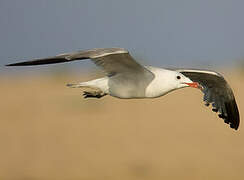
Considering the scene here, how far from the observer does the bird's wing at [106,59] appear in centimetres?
1099

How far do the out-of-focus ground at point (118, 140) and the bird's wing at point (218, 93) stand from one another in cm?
356

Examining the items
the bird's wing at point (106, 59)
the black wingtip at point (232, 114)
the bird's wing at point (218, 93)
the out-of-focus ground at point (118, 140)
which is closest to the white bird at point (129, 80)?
the bird's wing at point (106, 59)

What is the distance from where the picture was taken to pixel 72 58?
1094cm

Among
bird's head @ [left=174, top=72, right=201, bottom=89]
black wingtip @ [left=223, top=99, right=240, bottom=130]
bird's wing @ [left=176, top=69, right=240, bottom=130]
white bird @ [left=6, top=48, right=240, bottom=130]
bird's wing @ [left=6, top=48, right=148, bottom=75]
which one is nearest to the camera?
bird's wing @ [left=6, top=48, right=148, bottom=75]

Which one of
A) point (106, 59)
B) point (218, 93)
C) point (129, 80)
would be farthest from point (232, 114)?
point (106, 59)

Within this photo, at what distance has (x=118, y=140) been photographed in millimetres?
20094

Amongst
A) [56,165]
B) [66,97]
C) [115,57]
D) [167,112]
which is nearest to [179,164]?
[56,165]

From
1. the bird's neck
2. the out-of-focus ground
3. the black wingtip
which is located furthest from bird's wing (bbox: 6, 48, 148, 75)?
the out-of-focus ground

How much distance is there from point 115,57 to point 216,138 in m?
8.71

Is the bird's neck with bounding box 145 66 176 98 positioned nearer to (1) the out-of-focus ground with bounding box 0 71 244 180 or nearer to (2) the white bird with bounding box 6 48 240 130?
(2) the white bird with bounding box 6 48 240 130

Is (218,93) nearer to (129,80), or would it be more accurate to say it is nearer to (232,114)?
(232,114)

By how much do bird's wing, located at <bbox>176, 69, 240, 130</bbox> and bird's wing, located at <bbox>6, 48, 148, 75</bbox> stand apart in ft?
5.34

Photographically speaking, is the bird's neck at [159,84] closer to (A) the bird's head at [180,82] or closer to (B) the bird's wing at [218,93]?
(A) the bird's head at [180,82]

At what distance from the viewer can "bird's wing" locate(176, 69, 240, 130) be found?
13336mm
